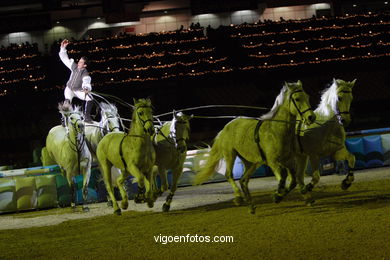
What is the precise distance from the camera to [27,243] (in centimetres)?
1038

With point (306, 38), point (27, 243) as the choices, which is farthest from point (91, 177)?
point (306, 38)

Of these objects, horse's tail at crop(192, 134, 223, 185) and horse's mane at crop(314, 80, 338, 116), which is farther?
horse's tail at crop(192, 134, 223, 185)

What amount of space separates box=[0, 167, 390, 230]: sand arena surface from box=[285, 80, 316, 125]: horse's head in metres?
3.79

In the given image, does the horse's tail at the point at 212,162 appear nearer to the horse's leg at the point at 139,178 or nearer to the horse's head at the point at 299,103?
the horse's leg at the point at 139,178

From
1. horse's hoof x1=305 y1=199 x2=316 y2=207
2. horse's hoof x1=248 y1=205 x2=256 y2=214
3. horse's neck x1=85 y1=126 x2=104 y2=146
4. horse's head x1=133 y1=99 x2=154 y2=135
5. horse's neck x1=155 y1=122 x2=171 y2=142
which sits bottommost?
horse's hoof x1=305 y1=199 x2=316 y2=207

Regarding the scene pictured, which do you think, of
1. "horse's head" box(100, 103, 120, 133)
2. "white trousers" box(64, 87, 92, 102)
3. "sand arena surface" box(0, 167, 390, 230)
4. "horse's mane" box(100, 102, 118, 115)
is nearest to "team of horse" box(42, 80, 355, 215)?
"sand arena surface" box(0, 167, 390, 230)

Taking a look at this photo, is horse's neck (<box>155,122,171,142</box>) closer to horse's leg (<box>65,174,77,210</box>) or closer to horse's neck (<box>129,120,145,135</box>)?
horse's neck (<box>129,120,145,135</box>)

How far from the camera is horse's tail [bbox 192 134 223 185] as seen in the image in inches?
513

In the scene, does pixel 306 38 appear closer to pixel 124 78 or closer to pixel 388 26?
pixel 388 26

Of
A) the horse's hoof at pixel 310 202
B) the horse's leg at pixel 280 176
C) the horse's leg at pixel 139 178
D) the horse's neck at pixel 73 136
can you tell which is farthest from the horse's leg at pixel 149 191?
the horse's neck at pixel 73 136

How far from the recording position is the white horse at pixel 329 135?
12148 millimetres

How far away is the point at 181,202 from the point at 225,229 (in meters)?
5.10

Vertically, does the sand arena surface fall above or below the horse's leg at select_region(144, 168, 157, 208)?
below

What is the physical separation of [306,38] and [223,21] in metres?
6.79
